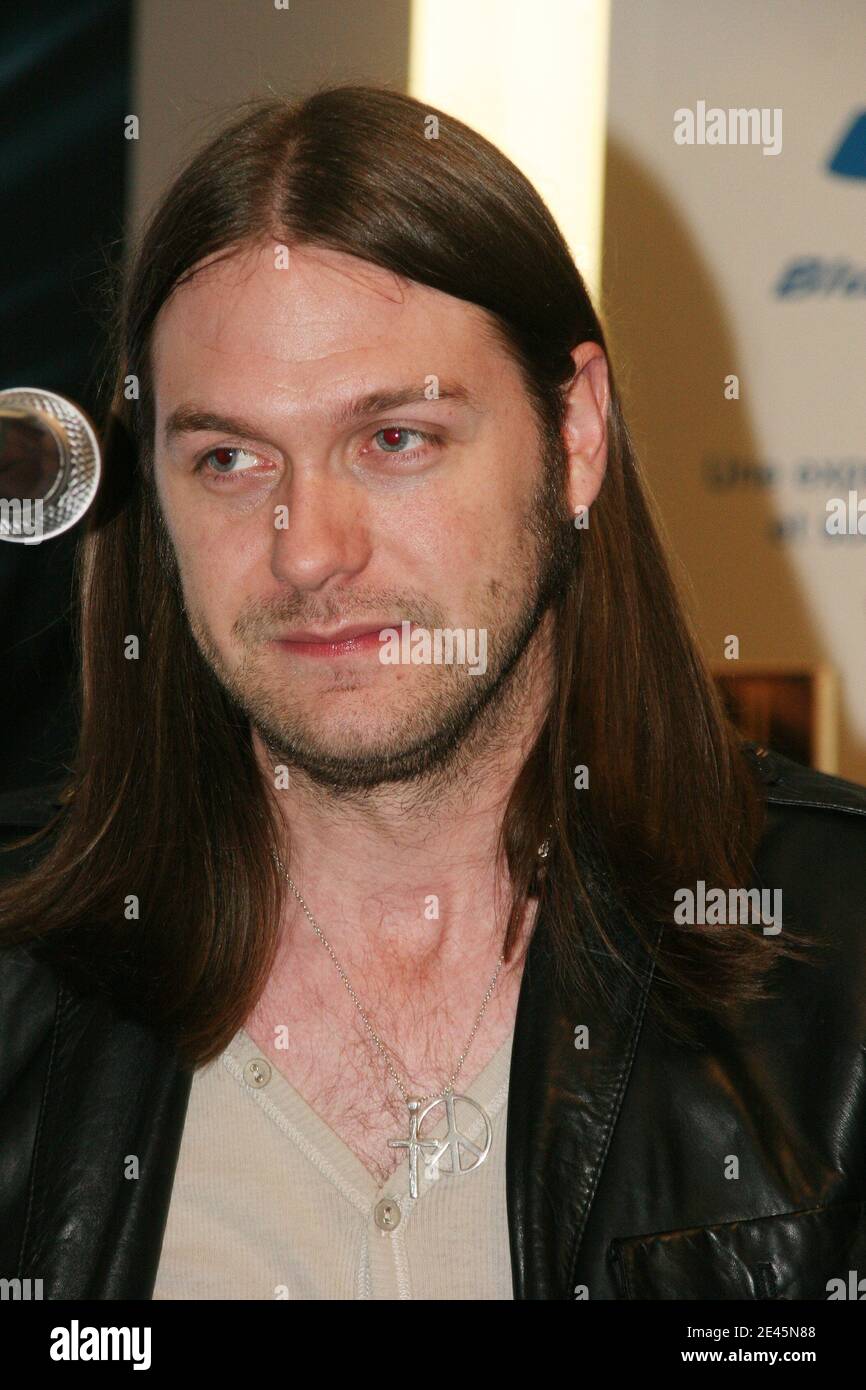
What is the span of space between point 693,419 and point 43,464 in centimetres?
289

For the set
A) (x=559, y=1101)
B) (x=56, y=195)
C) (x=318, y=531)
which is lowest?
(x=559, y=1101)

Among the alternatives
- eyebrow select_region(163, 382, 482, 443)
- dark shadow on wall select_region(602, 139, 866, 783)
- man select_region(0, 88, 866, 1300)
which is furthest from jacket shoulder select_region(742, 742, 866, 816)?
dark shadow on wall select_region(602, 139, 866, 783)

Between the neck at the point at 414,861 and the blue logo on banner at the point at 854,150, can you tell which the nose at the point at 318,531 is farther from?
the blue logo on banner at the point at 854,150

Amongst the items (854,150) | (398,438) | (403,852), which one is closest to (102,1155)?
(403,852)

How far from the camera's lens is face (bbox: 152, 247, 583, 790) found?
203 cm

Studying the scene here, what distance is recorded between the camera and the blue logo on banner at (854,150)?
3748mm

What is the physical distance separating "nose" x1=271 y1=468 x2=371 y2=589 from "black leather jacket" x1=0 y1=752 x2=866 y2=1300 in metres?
0.57

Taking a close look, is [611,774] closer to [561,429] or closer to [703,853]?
[703,853]

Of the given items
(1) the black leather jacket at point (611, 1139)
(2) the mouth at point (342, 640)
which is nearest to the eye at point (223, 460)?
(2) the mouth at point (342, 640)

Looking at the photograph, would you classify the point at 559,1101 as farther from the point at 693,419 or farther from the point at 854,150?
the point at 854,150

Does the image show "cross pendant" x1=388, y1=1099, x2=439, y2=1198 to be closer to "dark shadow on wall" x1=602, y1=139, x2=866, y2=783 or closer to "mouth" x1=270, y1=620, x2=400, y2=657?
"mouth" x1=270, y1=620, x2=400, y2=657

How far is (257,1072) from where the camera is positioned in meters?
2.06

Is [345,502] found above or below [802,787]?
above

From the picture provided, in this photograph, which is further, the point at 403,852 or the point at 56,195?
the point at 56,195
